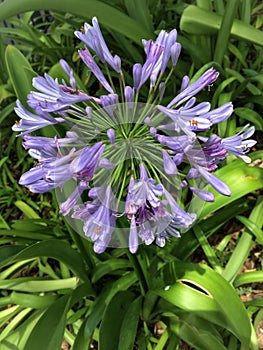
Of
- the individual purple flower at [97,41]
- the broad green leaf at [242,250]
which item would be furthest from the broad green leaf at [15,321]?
the individual purple flower at [97,41]

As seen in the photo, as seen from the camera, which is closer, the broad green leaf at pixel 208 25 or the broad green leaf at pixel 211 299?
the broad green leaf at pixel 211 299

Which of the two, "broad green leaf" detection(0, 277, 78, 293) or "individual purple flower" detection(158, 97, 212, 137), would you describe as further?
"broad green leaf" detection(0, 277, 78, 293)

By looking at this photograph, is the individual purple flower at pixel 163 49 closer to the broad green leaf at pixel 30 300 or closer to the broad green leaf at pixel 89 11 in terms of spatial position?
the broad green leaf at pixel 89 11

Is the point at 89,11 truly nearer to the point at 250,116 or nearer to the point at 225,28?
the point at 225,28

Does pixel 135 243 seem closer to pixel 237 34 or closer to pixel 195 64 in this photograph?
pixel 237 34

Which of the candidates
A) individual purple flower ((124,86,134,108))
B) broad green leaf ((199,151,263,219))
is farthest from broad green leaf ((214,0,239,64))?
individual purple flower ((124,86,134,108))

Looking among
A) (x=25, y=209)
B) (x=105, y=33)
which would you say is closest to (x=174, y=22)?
(x=105, y=33)

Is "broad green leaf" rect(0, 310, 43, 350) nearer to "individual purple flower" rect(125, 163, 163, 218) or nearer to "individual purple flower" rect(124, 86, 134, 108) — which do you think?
"individual purple flower" rect(125, 163, 163, 218)
